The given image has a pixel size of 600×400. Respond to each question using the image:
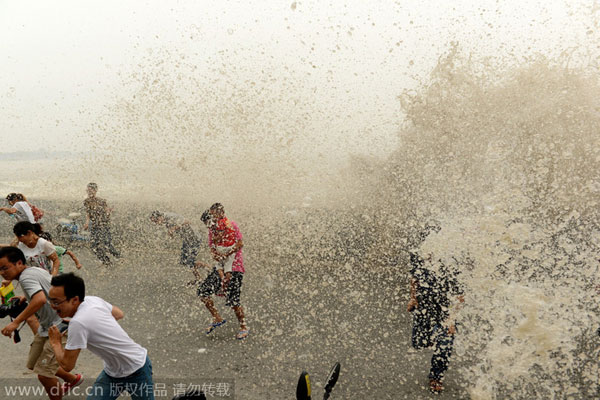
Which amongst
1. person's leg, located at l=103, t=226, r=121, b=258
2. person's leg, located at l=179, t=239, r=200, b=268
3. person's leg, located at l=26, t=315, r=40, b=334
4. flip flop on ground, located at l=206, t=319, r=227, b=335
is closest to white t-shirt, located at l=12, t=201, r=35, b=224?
person's leg, located at l=103, t=226, r=121, b=258

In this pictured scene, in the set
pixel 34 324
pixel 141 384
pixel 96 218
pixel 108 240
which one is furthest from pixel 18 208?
pixel 141 384

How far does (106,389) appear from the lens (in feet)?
7.77

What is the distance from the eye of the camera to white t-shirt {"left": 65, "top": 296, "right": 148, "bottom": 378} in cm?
217

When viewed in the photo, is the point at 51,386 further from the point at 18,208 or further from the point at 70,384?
the point at 18,208

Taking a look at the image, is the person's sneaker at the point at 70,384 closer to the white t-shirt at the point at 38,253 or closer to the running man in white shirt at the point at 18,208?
the white t-shirt at the point at 38,253

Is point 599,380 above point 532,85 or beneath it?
beneath

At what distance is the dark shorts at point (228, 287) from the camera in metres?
4.27

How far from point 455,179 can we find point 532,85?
2418 mm

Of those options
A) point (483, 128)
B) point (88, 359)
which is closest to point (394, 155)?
point (483, 128)

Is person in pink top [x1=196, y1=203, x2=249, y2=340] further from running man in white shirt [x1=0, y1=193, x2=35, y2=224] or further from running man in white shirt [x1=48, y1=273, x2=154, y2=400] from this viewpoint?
running man in white shirt [x1=0, y1=193, x2=35, y2=224]

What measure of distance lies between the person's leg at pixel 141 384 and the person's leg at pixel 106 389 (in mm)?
53

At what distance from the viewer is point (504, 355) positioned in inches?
126

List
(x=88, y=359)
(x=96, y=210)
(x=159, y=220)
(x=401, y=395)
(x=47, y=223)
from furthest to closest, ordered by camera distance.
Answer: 1. (x=47, y=223)
2. (x=96, y=210)
3. (x=159, y=220)
4. (x=88, y=359)
5. (x=401, y=395)

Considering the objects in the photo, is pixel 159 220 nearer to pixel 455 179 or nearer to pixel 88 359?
pixel 88 359
